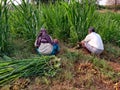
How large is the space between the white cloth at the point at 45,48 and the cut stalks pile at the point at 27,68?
0.67 m

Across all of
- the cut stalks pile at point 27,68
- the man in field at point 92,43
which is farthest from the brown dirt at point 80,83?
the man in field at point 92,43

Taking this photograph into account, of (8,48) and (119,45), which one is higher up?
(8,48)

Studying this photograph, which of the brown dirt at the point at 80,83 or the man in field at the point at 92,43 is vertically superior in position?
the man in field at the point at 92,43

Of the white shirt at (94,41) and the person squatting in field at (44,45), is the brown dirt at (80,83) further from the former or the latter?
the white shirt at (94,41)

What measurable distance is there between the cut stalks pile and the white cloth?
0.67m

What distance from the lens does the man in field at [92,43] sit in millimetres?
7516

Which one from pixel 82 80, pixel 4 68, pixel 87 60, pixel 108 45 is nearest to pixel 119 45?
pixel 108 45

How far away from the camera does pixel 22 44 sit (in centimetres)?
757

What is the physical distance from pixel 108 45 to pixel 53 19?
5.39 feet

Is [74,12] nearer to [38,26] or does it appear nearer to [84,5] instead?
[84,5]

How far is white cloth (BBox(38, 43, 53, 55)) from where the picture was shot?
22.3ft

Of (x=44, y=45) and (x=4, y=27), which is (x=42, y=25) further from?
(x=4, y=27)

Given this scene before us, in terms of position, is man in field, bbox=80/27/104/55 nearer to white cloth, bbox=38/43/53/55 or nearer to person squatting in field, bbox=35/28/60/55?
person squatting in field, bbox=35/28/60/55

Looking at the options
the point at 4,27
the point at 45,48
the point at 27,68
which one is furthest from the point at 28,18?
the point at 27,68
